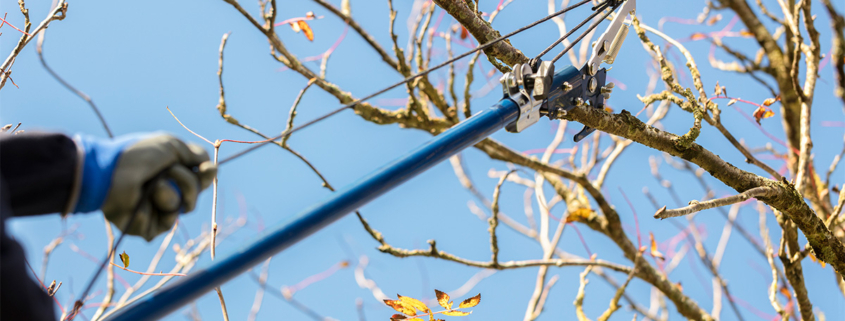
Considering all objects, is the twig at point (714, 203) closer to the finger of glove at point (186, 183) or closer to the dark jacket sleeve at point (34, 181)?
the finger of glove at point (186, 183)

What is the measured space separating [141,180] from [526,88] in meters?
0.92

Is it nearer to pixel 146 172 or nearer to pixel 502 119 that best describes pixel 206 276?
pixel 146 172

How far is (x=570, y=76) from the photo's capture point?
5.11 ft

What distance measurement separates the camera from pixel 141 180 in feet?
3.16

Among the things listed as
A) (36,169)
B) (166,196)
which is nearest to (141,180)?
(166,196)

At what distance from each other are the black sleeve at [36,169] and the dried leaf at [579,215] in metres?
2.49

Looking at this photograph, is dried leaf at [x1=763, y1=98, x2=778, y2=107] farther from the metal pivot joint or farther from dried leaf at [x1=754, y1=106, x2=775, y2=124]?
the metal pivot joint

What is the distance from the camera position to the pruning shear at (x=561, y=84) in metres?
1.41

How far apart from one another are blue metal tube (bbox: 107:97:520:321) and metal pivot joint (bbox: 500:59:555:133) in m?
0.09

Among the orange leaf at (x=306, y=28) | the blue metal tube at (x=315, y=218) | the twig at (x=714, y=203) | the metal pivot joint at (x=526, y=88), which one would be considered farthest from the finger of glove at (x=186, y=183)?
the orange leaf at (x=306, y=28)

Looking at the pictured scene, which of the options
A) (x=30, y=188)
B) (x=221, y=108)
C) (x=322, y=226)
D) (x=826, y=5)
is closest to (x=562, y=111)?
(x=322, y=226)

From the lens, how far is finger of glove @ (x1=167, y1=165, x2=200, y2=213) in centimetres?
100

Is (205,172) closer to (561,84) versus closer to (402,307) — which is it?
(561,84)

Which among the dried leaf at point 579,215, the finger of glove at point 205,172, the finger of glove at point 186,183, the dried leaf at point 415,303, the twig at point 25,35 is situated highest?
the dried leaf at point 579,215
